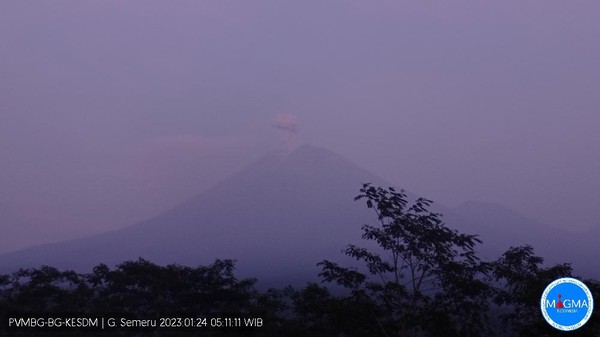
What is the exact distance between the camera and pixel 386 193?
1180cm

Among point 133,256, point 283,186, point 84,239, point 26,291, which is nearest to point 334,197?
point 283,186

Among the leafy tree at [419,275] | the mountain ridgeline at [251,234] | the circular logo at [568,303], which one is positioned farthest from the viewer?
the mountain ridgeline at [251,234]

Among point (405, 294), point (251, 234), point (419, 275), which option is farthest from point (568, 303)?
point (251, 234)

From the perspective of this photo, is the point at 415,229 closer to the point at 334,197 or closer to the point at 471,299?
the point at 471,299

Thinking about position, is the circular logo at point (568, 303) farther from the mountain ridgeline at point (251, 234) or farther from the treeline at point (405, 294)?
the mountain ridgeline at point (251, 234)

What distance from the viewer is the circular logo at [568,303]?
26.2ft

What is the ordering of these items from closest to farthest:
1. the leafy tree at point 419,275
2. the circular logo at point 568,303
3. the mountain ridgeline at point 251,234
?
the circular logo at point 568,303 → the leafy tree at point 419,275 → the mountain ridgeline at point 251,234

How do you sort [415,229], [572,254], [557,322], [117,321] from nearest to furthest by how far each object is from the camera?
[557,322] < [415,229] < [117,321] < [572,254]

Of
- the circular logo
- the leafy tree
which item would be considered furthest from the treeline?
the circular logo

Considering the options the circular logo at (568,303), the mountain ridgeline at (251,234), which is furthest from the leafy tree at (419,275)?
the mountain ridgeline at (251,234)

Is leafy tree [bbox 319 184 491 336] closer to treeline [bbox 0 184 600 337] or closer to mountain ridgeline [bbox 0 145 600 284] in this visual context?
treeline [bbox 0 184 600 337]

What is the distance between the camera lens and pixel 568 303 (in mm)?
8008

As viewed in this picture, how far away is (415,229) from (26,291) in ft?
35.9

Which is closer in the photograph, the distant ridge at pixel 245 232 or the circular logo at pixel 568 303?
the circular logo at pixel 568 303
